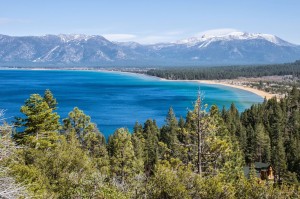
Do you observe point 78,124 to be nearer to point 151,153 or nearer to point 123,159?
point 123,159

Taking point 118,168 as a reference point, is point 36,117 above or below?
above

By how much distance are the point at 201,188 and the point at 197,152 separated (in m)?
6.18

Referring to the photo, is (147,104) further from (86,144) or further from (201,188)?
(201,188)

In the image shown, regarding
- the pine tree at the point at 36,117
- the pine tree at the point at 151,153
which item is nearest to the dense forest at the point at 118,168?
the pine tree at the point at 36,117

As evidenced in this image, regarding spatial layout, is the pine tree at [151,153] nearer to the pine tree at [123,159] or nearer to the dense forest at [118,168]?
the dense forest at [118,168]

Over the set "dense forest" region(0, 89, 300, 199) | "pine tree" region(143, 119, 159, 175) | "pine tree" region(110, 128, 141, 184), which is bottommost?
"pine tree" region(143, 119, 159, 175)

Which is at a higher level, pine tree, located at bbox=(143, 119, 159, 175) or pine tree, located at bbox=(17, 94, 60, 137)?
pine tree, located at bbox=(17, 94, 60, 137)

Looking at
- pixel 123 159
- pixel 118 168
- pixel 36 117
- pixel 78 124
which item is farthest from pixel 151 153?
pixel 36 117

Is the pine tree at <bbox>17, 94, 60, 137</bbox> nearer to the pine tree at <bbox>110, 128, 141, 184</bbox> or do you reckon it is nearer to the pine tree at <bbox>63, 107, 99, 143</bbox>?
the pine tree at <bbox>110, 128, 141, 184</bbox>

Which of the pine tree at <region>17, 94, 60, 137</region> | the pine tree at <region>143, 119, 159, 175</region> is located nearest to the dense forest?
the pine tree at <region>17, 94, 60, 137</region>

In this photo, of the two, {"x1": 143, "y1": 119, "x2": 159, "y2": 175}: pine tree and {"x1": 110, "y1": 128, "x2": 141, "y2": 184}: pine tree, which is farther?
{"x1": 143, "y1": 119, "x2": 159, "y2": 175}: pine tree

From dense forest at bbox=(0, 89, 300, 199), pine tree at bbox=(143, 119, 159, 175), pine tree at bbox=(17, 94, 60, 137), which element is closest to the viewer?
dense forest at bbox=(0, 89, 300, 199)

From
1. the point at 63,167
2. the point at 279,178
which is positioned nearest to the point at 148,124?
the point at 279,178

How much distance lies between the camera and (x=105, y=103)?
168500 mm
